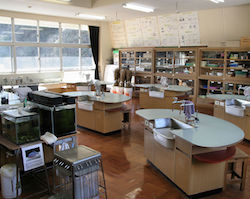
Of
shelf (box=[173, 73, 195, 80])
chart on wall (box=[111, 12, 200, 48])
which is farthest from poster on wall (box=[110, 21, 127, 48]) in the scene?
shelf (box=[173, 73, 195, 80])

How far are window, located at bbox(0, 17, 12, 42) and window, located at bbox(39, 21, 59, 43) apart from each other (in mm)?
1231

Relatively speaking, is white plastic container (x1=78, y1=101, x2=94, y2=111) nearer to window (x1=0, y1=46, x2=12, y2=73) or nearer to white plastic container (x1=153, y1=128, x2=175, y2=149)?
white plastic container (x1=153, y1=128, x2=175, y2=149)

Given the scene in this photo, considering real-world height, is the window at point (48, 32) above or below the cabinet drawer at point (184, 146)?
above

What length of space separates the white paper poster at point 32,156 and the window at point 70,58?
8.51m

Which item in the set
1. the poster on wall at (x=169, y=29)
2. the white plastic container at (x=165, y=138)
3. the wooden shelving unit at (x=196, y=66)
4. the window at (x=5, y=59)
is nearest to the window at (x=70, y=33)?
the wooden shelving unit at (x=196, y=66)

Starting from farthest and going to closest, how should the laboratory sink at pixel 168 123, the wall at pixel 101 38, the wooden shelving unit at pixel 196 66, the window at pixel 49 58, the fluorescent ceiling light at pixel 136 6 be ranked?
the window at pixel 49 58 → the wall at pixel 101 38 → the wooden shelving unit at pixel 196 66 → the fluorescent ceiling light at pixel 136 6 → the laboratory sink at pixel 168 123

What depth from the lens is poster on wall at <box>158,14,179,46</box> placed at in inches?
385

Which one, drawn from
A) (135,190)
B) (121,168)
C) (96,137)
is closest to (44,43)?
(96,137)

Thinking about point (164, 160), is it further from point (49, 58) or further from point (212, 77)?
point (49, 58)

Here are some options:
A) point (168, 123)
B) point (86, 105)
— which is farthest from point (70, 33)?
point (168, 123)

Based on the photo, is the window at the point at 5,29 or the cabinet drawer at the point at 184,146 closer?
the cabinet drawer at the point at 184,146

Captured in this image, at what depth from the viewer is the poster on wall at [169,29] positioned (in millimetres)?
9789

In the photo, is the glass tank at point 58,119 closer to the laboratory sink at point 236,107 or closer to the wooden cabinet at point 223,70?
the laboratory sink at point 236,107

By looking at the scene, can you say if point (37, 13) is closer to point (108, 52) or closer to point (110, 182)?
point (108, 52)
